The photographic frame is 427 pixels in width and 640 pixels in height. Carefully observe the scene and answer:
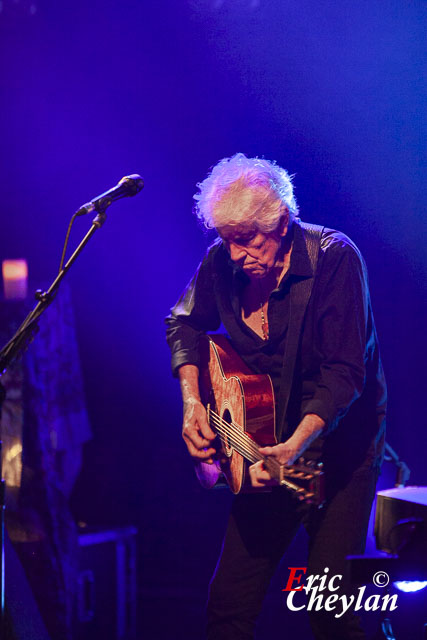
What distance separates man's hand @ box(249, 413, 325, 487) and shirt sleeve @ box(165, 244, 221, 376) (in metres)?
0.76

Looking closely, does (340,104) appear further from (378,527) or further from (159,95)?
(378,527)

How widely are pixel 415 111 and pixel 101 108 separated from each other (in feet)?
6.48

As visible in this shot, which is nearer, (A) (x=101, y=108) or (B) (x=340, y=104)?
(B) (x=340, y=104)

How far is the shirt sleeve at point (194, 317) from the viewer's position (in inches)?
122

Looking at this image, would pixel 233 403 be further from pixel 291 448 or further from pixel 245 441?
pixel 291 448

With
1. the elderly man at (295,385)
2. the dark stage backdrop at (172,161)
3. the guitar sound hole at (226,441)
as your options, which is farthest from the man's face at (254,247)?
the dark stage backdrop at (172,161)

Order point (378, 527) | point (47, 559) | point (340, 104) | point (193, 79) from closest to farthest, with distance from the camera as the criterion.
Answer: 1. point (378, 527)
2. point (47, 559)
3. point (340, 104)
4. point (193, 79)

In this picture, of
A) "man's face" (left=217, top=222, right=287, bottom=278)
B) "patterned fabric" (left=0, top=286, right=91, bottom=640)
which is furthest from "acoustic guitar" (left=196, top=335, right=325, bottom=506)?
"patterned fabric" (left=0, top=286, right=91, bottom=640)

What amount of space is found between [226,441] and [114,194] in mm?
1034

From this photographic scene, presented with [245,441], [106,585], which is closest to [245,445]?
[245,441]

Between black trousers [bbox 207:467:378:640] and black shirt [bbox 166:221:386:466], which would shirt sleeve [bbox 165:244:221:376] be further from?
black trousers [bbox 207:467:378:640]

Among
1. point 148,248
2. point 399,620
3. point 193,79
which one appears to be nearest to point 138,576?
point 399,620

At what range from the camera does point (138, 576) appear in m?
4.70

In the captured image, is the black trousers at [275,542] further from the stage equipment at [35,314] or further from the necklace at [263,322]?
the stage equipment at [35,314]
